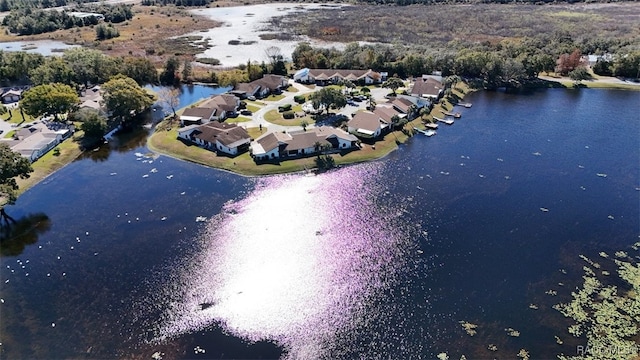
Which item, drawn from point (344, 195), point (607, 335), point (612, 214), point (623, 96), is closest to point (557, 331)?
point (607, 335)

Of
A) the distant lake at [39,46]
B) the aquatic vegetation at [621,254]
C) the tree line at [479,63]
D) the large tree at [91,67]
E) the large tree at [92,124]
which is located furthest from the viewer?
the distant lake at [39,46]

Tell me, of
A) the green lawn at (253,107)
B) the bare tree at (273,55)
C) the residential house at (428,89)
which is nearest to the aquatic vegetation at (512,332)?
A: the residential house at (428,89)

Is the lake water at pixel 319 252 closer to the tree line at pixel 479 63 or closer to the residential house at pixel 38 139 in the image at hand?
the residential house at pixel 38 139

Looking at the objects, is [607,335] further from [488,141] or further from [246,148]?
[246,148]

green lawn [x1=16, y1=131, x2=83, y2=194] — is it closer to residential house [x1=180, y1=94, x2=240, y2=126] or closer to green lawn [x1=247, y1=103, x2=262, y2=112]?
residential house [x1=180, y1=94, x2=240, y2=126]

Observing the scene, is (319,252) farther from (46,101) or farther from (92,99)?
(92,99)

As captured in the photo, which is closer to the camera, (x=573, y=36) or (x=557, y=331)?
(x=557, y=331)
